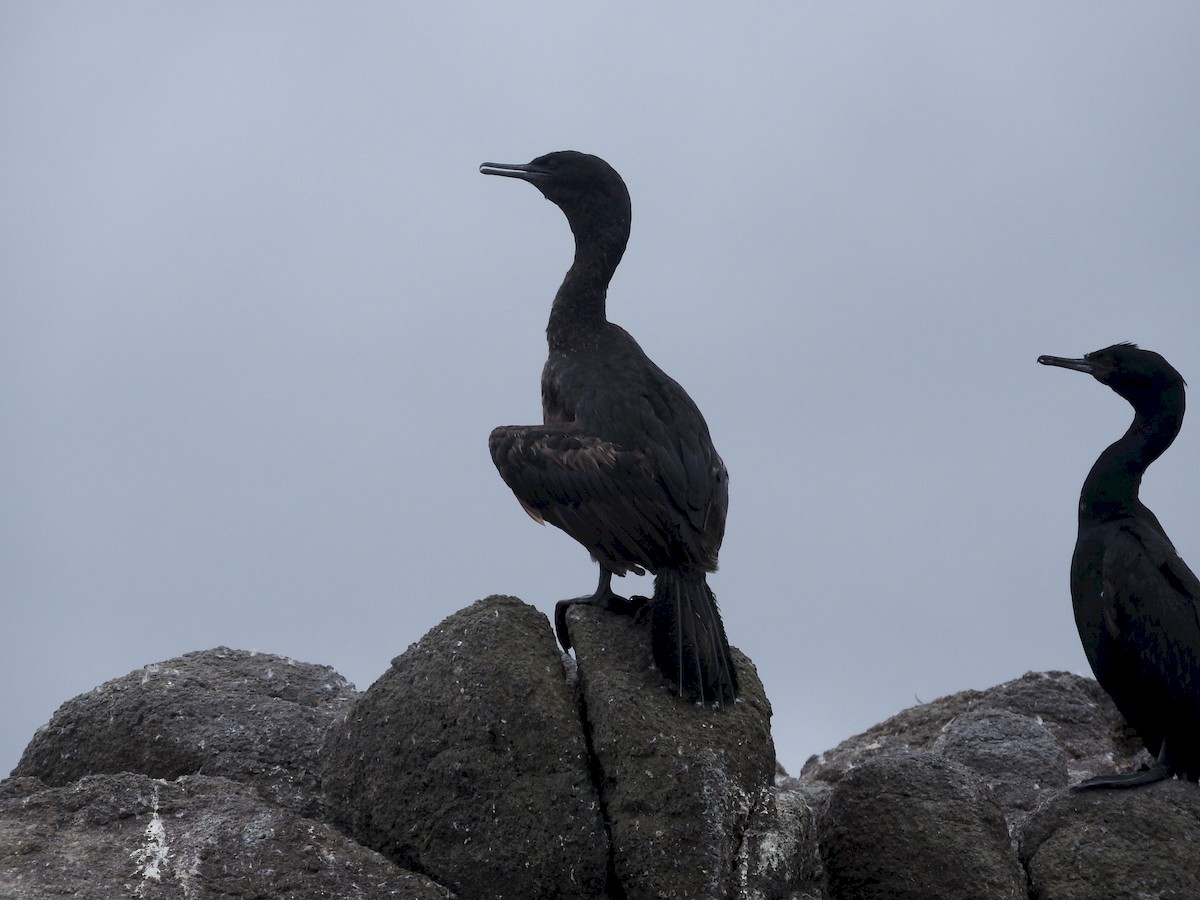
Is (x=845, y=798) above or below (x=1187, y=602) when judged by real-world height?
below

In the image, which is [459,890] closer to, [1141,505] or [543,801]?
[543,801]

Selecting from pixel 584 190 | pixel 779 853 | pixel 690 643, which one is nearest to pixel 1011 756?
pixel 779 853

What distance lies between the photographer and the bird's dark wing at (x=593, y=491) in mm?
6672

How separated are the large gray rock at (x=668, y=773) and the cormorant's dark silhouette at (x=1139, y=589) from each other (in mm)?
1990

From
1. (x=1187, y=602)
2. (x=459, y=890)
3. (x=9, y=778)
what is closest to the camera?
(x=459, y=890)

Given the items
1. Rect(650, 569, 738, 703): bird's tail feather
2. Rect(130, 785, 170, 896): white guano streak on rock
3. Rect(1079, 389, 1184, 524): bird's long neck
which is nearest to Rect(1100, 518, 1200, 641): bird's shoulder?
Rect(1079, 389, 1184, 524): bird's long neck

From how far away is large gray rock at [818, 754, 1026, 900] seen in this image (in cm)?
656

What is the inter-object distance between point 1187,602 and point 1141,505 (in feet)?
2.01

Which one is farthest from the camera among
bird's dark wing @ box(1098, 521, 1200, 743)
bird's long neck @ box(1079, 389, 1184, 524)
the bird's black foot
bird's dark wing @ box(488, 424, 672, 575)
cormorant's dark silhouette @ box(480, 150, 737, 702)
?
bird's long neck @ box(1079, 389, 1184, 524)

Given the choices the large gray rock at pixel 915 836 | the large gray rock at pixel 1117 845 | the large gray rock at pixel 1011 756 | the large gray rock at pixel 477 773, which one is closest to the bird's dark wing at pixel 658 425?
the large gray rock at pixel 477 773

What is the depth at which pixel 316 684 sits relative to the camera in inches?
300

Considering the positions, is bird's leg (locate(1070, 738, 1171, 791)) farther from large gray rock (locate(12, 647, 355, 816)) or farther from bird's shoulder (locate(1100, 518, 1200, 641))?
large gray rock (locate(12, 647, 355, 816))

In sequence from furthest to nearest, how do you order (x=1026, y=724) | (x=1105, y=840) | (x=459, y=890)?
(x=1026, y=724) → (x=1105, y=840) → (x=459, y=890)

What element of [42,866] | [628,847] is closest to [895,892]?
[628,847]
